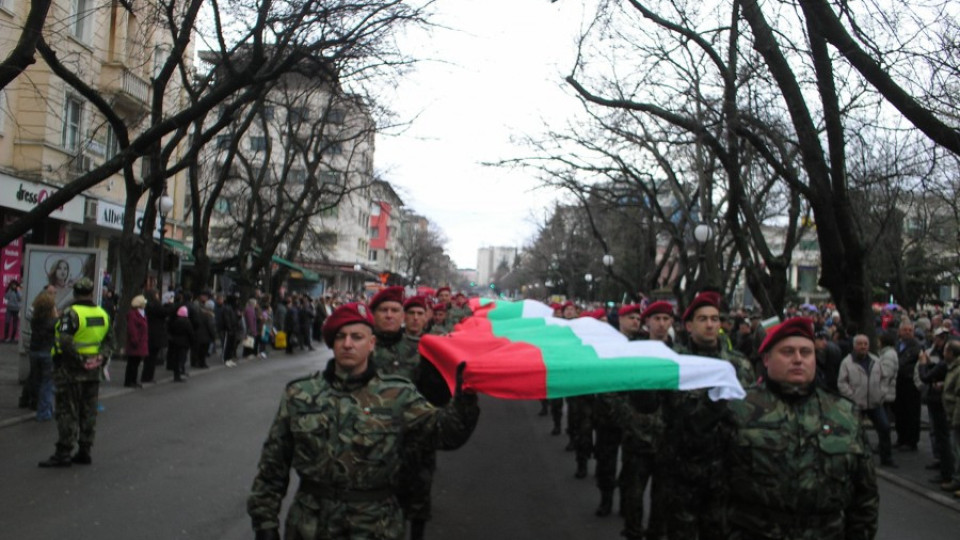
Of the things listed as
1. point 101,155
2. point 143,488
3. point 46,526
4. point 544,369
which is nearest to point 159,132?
point 143,488

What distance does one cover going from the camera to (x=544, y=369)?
199 inches

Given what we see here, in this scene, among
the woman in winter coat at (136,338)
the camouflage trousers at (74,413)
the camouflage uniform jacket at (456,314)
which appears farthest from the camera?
the camouflage uniform jacket at (456,314)

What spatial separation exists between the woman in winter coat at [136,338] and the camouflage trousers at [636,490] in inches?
430

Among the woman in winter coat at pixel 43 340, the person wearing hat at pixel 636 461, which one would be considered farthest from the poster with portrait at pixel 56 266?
the person wearing hat at pixel 636 461

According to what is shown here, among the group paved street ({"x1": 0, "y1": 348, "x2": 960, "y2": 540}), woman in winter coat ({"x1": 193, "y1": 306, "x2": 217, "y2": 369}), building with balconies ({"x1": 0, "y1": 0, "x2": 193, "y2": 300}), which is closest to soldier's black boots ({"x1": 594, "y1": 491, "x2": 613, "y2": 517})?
paved street ({"x1": 0, "y1": 348, "x2": 960, "y2": 540})

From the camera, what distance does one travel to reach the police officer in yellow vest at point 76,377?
9133 millimetres

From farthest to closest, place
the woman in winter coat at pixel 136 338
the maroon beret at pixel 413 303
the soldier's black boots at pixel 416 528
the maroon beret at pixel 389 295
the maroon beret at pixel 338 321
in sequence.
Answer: the woman in winter coat at pixel 136 338 → the maroon beret at pixel 413 303 → the maroon beret at pixel 389 295 → the soldier's black boots at pixel 416 528 → the maroon beret at pixel 338 321

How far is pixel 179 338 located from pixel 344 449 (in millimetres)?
15070

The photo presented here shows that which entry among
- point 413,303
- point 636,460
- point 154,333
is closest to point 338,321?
point 636,460

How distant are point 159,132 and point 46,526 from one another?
740 centimetres

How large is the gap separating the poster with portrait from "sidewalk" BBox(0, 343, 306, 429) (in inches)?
64.8

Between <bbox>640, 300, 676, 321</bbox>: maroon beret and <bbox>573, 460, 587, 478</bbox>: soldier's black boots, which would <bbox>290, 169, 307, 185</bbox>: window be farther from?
<bbox>640, 300, 676, 321</bbox>: maroon beret

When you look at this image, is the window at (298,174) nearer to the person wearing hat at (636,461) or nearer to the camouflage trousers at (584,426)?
the camouflage trousers at (584,426)

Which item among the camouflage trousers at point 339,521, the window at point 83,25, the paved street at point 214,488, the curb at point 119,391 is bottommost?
the curb at point 119,391
